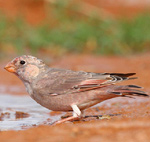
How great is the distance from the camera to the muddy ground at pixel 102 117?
12.9 ft

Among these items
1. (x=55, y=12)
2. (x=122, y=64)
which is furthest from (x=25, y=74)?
(x=55, y=12)

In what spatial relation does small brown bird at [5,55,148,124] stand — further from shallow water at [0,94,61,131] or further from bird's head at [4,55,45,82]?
shallow water at [0,94,61,131]

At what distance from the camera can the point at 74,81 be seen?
5.68 m

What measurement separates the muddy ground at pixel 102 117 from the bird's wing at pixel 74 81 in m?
0.43

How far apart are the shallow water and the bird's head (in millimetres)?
652

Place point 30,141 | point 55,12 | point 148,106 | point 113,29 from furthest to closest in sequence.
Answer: point 55,12
point 113,29
point 148,106
point 30,141

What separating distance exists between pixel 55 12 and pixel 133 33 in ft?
8.34

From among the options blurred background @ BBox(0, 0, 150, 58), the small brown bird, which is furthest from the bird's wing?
blurred background @ BBox(0, 0, 150, 58)

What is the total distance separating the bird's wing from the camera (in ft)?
18.3

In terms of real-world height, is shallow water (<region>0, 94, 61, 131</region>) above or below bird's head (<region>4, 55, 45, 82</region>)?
below

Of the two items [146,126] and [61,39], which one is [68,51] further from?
[146,126]

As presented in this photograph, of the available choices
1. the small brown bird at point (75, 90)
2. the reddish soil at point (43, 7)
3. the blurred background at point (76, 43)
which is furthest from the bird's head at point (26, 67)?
the reddish soil at point (43, 7)

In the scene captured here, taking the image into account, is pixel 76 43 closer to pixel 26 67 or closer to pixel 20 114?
pixel 20 114

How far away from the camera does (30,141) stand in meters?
3.83
